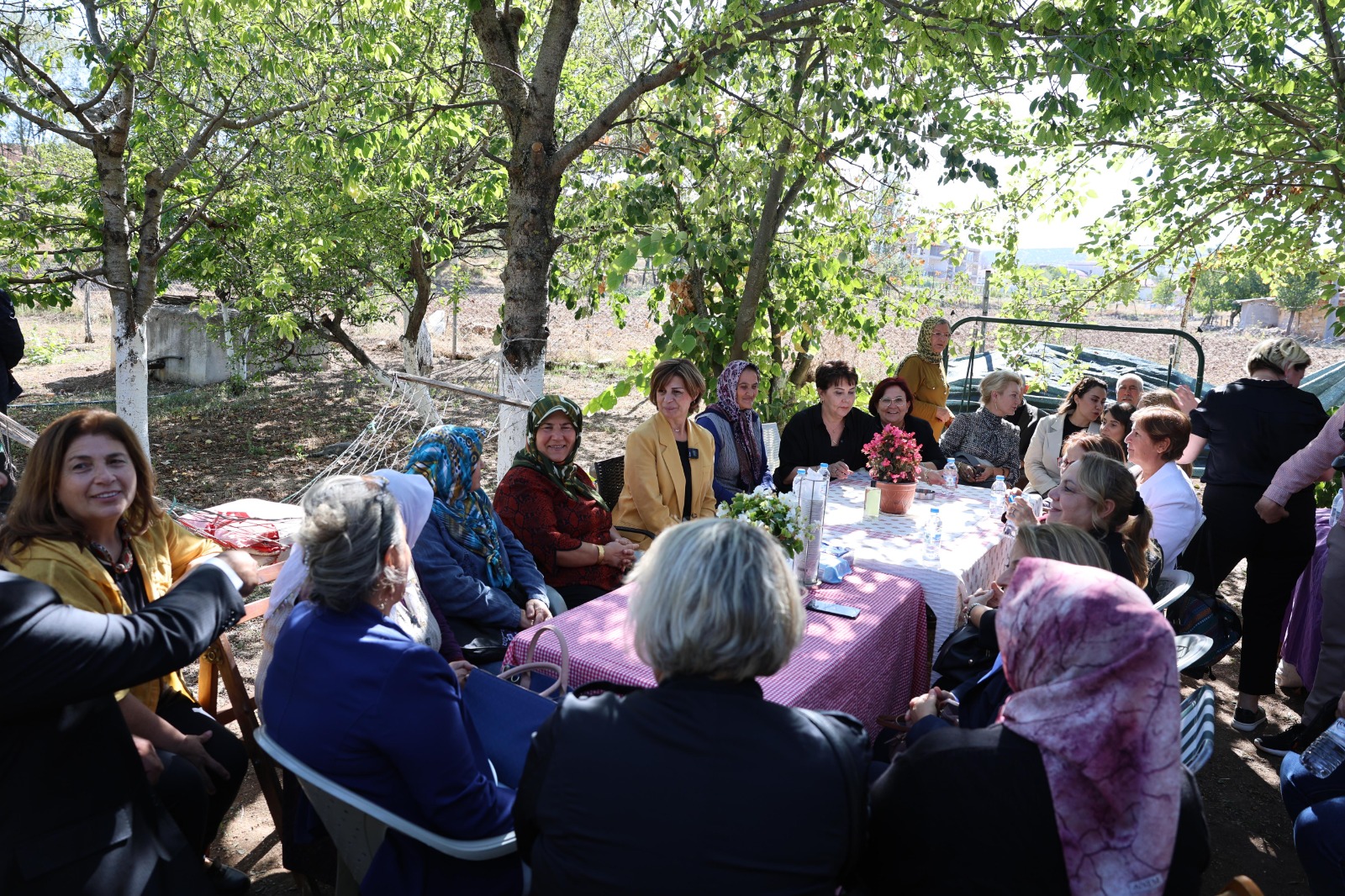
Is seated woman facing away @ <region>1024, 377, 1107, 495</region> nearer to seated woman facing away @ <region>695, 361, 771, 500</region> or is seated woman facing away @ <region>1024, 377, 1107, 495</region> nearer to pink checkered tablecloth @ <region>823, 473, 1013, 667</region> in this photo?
pink checkered tablecloth @ <region>823, 473, 1013, 667</region>

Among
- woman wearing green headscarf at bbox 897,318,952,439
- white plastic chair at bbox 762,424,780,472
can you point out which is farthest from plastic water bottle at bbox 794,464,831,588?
woman wearing green headscarf at bbox 897,318,952,439

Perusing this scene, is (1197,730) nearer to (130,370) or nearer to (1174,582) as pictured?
(1174,582)

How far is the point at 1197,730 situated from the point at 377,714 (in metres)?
1.99

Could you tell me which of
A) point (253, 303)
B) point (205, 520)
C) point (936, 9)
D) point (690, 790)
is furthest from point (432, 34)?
point (690, 790)

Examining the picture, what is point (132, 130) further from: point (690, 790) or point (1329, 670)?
point (1329, 670)

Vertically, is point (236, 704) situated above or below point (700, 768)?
below

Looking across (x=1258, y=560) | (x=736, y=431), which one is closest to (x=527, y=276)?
(x=736, y=431)

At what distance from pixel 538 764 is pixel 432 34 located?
7.78 m

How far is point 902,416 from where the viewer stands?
5.25 metres

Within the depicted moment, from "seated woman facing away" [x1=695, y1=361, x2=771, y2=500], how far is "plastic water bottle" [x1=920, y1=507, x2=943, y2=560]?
1.16 metres

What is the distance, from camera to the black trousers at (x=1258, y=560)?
3.94 m

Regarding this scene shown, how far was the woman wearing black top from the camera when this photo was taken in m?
3.95

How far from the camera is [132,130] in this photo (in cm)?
789

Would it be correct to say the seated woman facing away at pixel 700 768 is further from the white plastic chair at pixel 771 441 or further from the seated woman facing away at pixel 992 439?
the white plastic chair at pixel 771 441
